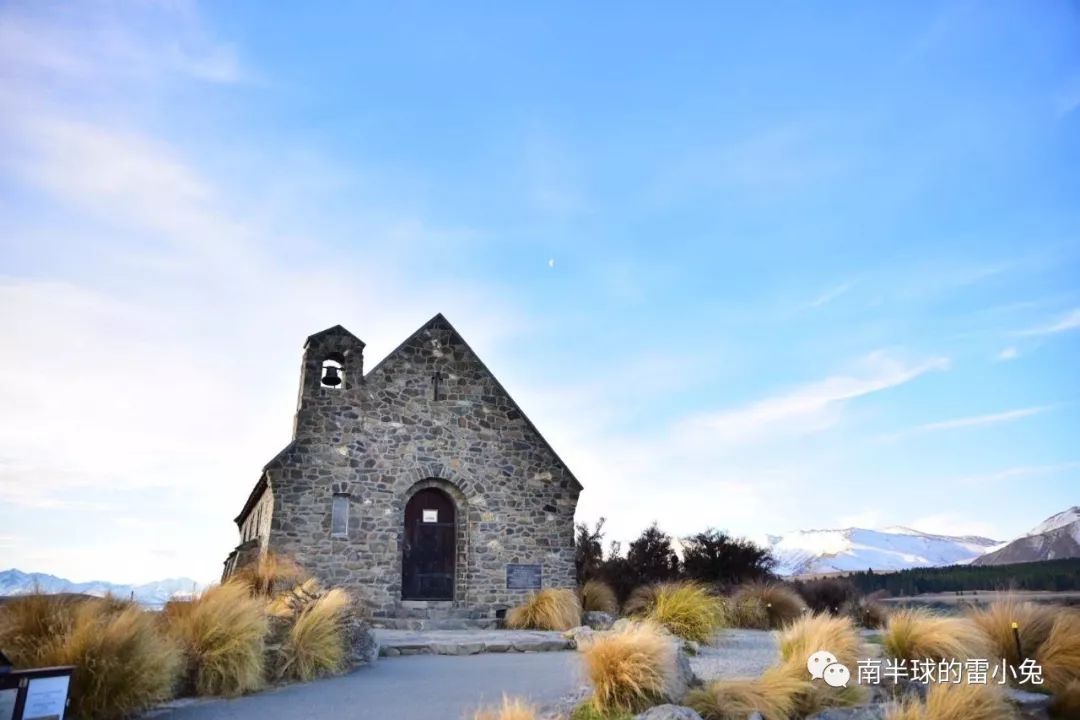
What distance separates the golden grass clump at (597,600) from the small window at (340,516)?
5.87 meters

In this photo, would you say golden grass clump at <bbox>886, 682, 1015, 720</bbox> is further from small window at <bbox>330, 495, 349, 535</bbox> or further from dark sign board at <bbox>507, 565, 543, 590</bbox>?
small window at <bbox>330, 495, 349, 535</bbox>

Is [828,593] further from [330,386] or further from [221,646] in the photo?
[221,646]

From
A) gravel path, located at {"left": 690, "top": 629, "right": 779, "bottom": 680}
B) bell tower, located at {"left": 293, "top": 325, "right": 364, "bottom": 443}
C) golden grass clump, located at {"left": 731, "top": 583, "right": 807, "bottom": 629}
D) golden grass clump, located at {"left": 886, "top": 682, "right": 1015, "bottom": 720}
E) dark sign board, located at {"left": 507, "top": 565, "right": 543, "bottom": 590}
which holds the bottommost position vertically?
golden grass clump, located at {"left": 886, "top": 682, "right": 1015, "bottom": 720}

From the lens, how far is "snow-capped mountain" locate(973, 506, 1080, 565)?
23.2 metres

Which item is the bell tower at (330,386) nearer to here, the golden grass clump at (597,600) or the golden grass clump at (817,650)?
the golden grass clump at (597,600)

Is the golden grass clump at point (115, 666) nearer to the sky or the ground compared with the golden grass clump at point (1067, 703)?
nearer to the sky

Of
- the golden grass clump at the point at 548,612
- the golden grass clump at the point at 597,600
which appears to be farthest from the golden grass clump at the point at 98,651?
the golden grass clump at the point at 597,600

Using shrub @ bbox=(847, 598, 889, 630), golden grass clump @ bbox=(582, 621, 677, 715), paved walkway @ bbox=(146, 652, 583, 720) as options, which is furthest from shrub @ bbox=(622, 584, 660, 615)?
golden grass clump @ bbox=(582, 621, 677, 715)

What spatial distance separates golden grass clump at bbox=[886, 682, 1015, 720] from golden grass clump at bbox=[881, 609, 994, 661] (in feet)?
5.00

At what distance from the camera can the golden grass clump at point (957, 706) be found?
7.55m

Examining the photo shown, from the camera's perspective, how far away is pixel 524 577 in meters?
17.8

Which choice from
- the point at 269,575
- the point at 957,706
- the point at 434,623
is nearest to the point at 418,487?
the point at 434,623

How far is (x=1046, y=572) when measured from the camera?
22.4 m

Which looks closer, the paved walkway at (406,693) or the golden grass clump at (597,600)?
the paved walkway at (406,693)
